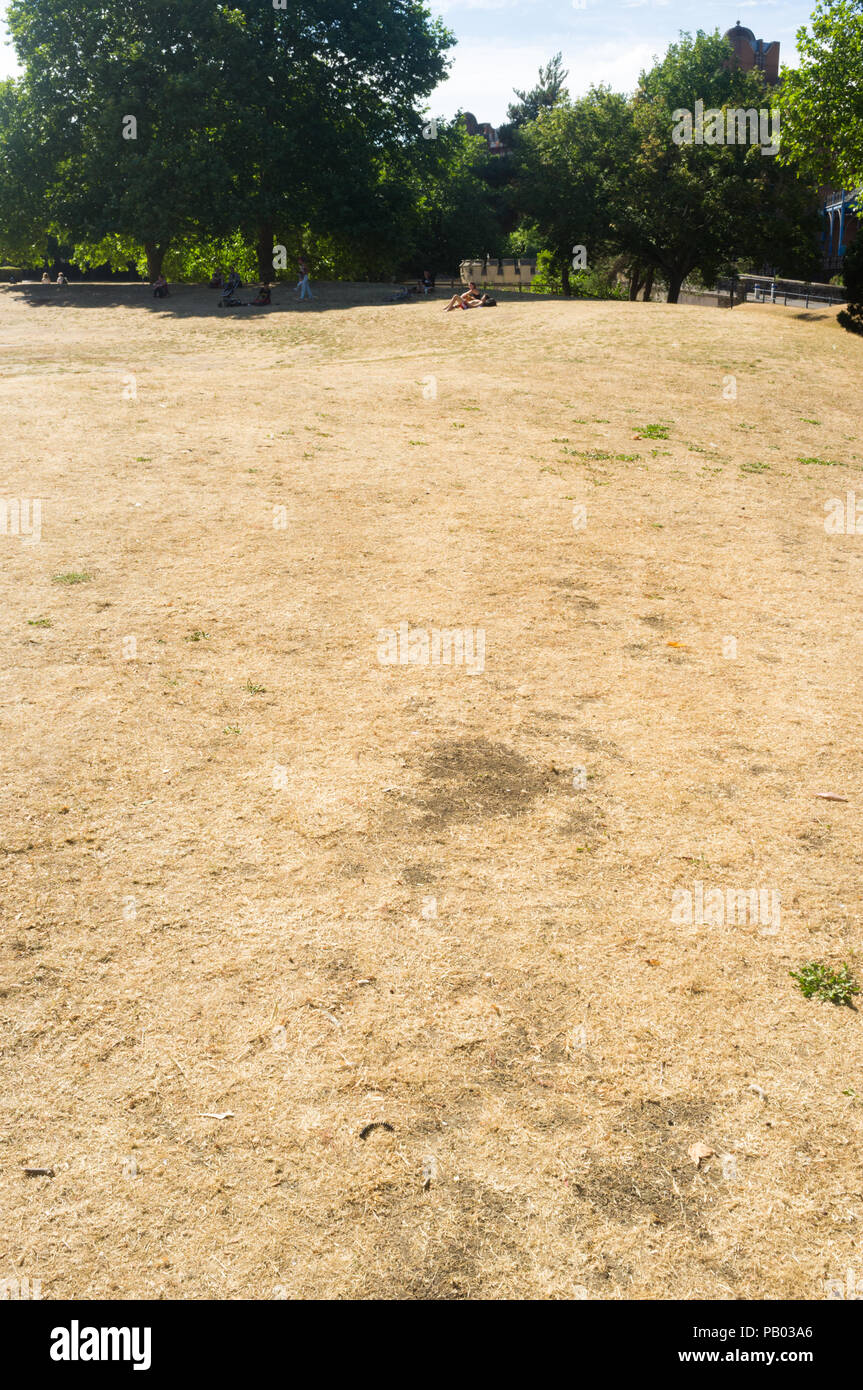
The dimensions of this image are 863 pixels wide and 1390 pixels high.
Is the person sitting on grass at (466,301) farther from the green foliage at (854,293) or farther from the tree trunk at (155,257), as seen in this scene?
the tree trunk at (155,257)

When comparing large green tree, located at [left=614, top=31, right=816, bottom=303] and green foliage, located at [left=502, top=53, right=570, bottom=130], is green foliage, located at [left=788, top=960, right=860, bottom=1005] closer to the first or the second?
large green tree, located at [left=614, top=31, right=816, bottom=303]

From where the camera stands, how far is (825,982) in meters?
5.92

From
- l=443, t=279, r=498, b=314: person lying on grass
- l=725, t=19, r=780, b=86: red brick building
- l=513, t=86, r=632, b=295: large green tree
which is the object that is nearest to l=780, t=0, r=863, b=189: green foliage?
l=443, t=279, r=498, b=314: person lying on grass

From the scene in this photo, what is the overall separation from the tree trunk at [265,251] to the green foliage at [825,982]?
4903cm

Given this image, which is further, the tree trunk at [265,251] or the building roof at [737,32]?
the building roof at [737,32]

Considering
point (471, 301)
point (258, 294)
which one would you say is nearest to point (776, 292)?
point (471, 301)

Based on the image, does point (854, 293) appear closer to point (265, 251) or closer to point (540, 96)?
point (265, 251)

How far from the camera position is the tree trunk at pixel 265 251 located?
4894cm

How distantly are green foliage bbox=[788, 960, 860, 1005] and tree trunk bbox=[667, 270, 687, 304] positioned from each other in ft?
179

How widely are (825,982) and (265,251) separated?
51.4 m

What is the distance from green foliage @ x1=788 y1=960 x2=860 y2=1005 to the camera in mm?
5820

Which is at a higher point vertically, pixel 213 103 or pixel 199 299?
pixel 213 103

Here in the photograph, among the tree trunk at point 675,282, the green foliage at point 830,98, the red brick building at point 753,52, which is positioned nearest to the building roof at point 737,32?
the red brick building at point 753,52
